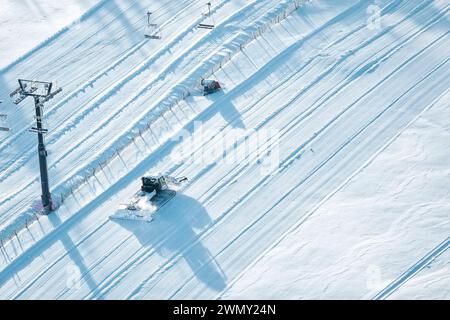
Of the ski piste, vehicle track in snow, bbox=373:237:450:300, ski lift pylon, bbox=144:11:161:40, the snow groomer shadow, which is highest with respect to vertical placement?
ski lift pylon, bbox=144:11:161:40

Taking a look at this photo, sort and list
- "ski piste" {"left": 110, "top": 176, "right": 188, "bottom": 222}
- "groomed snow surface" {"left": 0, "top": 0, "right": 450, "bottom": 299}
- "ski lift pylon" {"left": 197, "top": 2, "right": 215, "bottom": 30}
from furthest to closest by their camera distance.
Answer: "ski lift pylon" {"left": 197, "top": 2, "right": 215, "bottom": 30}, "ski piste" {"left": 110, "top": 176, "right": 188, "bottom": 222}, "groomed snow surface" {"left": 0, "top": 0, "right": 450, "bottom": 299}

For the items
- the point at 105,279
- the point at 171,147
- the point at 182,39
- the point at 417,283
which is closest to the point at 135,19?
the point at 182,39

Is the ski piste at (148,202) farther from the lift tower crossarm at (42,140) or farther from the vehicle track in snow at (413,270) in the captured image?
the vehicle track in snow at (413,270)

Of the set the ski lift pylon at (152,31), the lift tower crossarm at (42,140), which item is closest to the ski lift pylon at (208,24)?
the ski lift pylon at (152,31)

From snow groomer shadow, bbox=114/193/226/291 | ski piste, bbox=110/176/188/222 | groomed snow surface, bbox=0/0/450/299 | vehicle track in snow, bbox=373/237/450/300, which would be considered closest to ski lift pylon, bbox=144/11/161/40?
groomed snow surface, bbox=0/0/450/299

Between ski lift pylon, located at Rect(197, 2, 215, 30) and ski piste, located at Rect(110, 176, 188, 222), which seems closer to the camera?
ski piste, located at Rect(110, 176, 188, 222)

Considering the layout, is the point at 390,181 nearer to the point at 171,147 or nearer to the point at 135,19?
the point at 171,147

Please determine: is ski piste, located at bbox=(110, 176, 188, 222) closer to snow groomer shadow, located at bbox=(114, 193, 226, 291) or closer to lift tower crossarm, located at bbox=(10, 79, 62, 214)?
snow groomer shadow, located at bbox=(114, 193, 226, 291)
